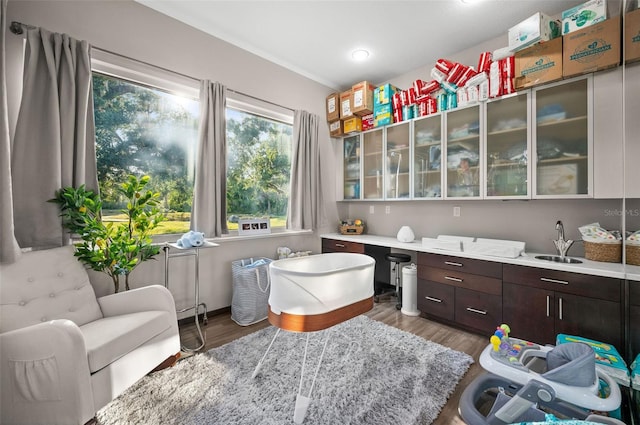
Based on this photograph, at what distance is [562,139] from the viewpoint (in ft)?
6.89

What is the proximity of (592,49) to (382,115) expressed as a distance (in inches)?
70.6

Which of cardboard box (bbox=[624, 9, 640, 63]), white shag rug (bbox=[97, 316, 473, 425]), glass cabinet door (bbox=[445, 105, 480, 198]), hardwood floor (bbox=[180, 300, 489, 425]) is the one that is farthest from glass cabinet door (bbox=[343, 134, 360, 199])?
cardboard box (bbox=[624, 9, 640, 63])

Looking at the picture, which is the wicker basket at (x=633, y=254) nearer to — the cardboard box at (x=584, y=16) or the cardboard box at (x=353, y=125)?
the cardboard box at (x=584, y=16)

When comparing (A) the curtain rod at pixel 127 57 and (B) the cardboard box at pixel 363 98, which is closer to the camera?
(A) the curtain rod at pixel 127 57

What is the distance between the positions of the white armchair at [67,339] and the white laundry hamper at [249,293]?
2.69 feet

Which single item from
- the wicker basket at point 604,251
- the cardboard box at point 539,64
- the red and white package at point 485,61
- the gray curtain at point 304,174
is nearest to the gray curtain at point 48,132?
the gray curtain at point 304,174

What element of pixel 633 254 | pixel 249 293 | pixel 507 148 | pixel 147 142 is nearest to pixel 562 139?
pixel 507 148

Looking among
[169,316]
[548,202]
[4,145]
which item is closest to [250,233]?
[169,316]

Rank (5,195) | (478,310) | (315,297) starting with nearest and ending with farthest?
(315,297) < (5,195) < (478,310)

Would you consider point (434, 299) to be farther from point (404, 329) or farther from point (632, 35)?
point (632, 35)

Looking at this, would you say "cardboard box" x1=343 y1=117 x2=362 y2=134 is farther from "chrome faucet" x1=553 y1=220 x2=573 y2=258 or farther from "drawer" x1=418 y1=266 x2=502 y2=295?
"chrome faucet" x1=553 y1=220 x2=573 y2=258

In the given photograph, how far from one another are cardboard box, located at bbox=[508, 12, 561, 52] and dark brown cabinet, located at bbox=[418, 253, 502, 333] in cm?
181

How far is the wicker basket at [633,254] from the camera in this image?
1.63m

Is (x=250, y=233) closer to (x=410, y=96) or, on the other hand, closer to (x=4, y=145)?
(x=4, y=145)
